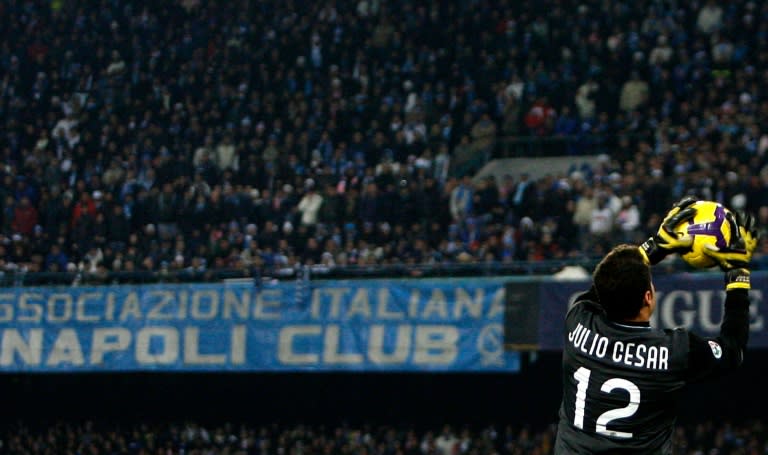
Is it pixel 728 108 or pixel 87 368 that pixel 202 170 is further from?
pixel 728 108

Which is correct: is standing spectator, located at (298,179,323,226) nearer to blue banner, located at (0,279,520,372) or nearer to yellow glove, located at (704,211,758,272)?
blue banner, located at (0,279,520,372)

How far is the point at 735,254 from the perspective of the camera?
4496mm

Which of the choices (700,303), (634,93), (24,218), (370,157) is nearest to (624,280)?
(700,303)

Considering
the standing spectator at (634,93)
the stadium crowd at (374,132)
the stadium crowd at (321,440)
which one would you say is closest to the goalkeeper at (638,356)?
the stadium crowd at (374,132)

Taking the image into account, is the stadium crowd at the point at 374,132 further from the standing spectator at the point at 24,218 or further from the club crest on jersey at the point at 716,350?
the club crest on jersey at the point at 716,350

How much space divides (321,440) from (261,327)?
238 centimetres

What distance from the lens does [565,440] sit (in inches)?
183

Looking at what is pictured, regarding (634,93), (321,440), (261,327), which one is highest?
(634,93)

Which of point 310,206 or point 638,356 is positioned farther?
point 310,206

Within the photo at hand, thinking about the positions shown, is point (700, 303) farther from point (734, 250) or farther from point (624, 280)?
point (624, 280)

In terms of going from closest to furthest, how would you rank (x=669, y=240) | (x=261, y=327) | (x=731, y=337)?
1. (x=731, y=337)
2. (x=669, y=240)
3. (x=261, y=327)

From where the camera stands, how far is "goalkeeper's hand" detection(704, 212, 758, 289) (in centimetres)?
443

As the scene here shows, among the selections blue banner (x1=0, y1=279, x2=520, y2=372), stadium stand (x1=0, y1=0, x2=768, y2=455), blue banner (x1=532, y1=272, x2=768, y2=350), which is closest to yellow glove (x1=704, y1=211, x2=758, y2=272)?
blue banner (x1=532, y1=272, x2=768, y2=350)

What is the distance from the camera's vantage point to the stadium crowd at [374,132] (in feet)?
61.9
